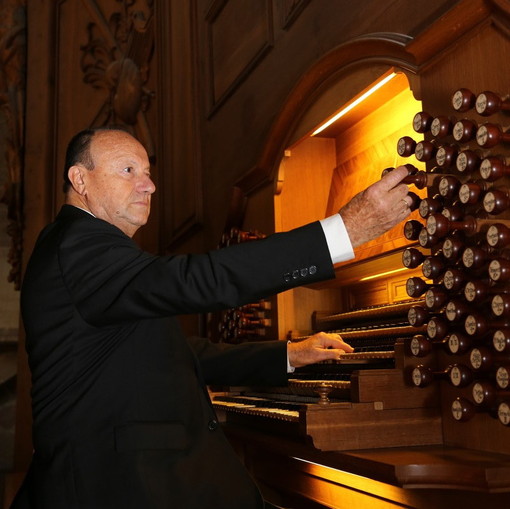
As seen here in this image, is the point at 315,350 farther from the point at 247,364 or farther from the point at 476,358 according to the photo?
the point at 476,358

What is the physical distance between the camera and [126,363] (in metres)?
1.83

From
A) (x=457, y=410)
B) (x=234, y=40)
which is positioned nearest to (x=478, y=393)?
(x=457, y=410)

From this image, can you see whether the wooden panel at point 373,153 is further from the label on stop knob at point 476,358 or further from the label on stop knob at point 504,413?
the label on stop knob at point 504,413

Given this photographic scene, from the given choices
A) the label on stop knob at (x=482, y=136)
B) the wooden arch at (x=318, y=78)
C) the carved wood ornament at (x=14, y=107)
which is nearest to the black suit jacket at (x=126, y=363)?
the label on stop knob at (x=482, y=136)

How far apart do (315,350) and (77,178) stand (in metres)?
0.99

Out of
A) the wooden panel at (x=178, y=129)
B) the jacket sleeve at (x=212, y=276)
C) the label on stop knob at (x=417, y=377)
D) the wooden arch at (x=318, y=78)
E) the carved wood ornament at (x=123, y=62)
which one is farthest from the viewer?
the carved wood ornament at (x=123, y=62)

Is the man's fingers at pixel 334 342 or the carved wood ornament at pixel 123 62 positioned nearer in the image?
the man's fingers at pixel 334 342

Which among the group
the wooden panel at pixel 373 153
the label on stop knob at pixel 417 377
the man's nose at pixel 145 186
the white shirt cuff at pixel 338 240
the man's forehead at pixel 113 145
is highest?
the wooden panel at pixel 373 153

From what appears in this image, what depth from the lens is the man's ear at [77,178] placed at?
6.62 ft

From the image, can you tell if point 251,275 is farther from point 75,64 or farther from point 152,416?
point 75,64

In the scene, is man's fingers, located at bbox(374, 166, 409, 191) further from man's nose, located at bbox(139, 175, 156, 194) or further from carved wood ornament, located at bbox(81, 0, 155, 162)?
carved wood ornament, located at bbox(81, 0, 155, 162)

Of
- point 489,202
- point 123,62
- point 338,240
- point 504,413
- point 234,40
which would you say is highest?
point 123,62

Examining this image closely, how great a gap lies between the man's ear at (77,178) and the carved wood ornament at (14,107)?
6.85 meters

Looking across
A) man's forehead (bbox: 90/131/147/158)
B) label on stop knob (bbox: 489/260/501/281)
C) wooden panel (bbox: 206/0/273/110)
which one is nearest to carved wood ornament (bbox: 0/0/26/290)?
wooden panel (bbox: 206/0/273/110)
